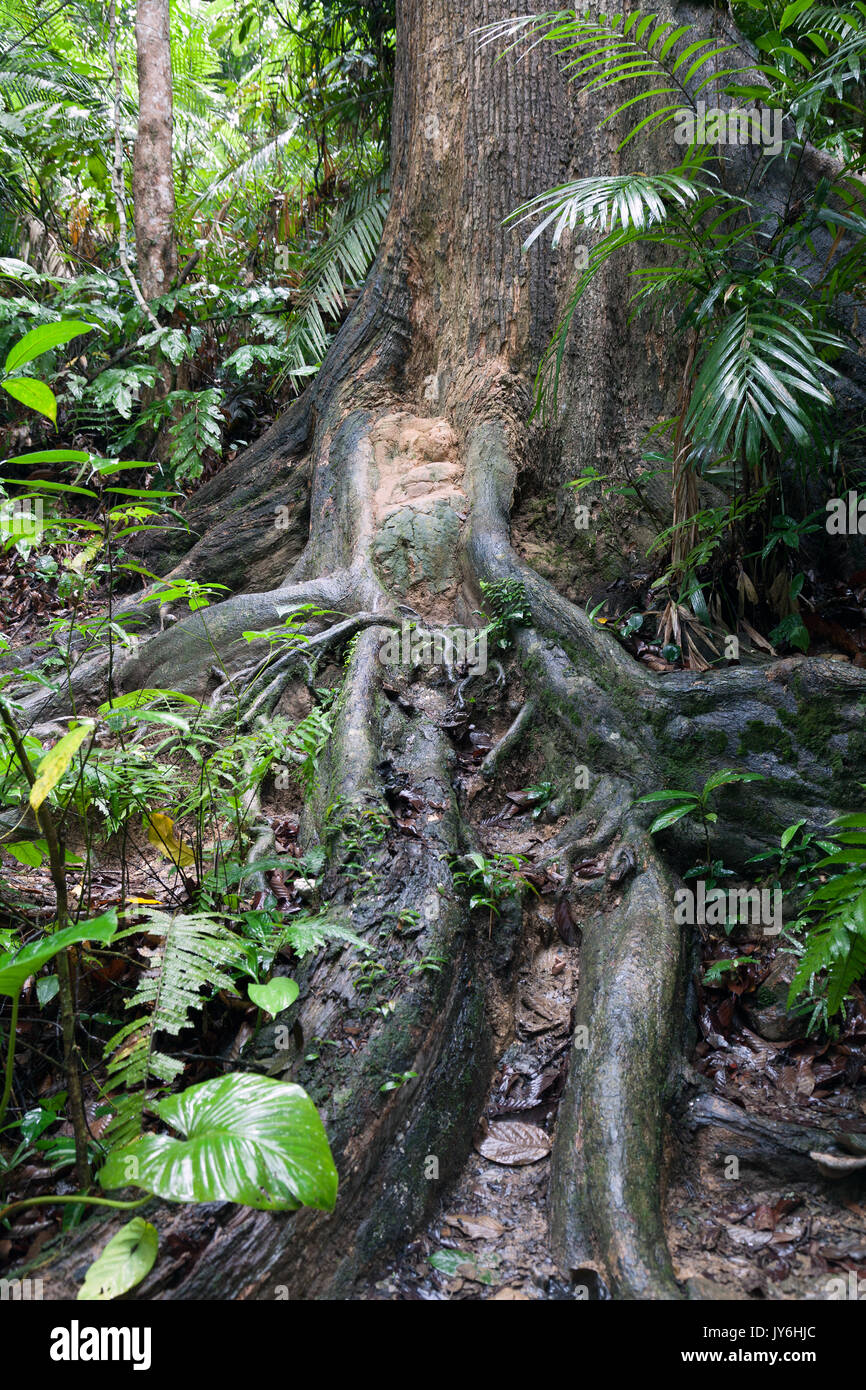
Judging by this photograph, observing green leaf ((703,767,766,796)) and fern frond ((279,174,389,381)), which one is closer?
green leaf ((703,767,766,796))

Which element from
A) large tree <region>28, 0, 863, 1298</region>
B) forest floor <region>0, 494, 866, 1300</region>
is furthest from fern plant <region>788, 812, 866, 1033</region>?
large tree <region>28, 0, 863, 1298</region>

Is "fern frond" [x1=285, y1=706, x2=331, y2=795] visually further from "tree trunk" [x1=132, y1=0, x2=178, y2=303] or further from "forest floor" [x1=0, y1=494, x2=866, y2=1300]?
"tree trunk" [x1=132, y1=0, x2=178, y2=303]

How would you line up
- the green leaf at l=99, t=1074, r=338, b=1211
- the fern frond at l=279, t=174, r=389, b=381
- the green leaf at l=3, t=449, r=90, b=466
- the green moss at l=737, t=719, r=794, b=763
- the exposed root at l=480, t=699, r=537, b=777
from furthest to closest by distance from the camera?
the fern frond at l=279, t=174, r=389, b=381
the exposed root at l=480, t=699, r=537, b=777
the green moss at l=737, t=719, r=794, b=763
the green leaf at l=3, t=449, r=90, b=466
the green leaf at l=99, t=1074, r=338, b=1211

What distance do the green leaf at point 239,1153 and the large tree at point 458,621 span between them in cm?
35

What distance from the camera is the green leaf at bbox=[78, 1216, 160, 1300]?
1.60m

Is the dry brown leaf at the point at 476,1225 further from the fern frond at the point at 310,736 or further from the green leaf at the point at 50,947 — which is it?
the fern frond at the point at 310,736

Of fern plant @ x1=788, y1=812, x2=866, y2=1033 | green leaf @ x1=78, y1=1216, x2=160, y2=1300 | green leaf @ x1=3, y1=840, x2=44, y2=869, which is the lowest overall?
green leaf @ x1=78, y1=1216, x2=160, y2=1300

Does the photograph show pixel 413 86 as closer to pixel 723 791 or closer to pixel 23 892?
pixel 723 791

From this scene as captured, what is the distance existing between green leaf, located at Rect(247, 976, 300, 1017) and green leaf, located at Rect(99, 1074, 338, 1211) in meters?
0.28

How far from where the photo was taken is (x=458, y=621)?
408 centimetres

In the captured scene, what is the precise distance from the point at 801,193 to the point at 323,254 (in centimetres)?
382

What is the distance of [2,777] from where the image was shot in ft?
8.62
